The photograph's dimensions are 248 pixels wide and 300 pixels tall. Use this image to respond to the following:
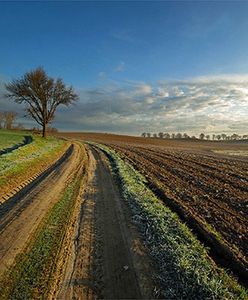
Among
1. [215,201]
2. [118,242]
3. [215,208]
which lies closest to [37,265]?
[118,242]

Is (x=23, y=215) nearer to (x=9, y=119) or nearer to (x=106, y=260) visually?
(x=106, y=260)

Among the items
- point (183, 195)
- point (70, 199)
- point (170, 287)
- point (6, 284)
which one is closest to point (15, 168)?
point (70, 199)

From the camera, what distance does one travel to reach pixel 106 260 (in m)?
6.29

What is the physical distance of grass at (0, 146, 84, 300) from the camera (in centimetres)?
506

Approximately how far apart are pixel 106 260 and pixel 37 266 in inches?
59.7

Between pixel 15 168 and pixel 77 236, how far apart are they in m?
10.5

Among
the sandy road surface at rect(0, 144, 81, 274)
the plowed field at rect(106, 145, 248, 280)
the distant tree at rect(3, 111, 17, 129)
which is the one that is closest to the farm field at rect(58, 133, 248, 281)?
the plowed field at rect(106, 145, 248, 280)

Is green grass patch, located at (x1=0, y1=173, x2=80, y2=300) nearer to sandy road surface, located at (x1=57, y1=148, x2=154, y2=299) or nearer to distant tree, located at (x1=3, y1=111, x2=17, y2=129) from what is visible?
sandy road surface, located at (x1=57, y1=148, x2=154, y2=299)

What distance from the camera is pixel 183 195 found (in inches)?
491

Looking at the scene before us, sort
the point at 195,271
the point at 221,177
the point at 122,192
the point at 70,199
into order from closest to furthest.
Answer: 1. the point at 195,271
2. the point at 70,199
3. the point at 122,192
4. the point at 221,177

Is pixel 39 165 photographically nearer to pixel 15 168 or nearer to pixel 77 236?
pixel 15 168

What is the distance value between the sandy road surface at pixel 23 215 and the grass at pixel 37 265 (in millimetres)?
256

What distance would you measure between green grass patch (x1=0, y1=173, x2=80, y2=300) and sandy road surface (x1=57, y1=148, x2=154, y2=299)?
1.27ft

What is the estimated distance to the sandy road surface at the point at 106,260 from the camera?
17.1 feet
